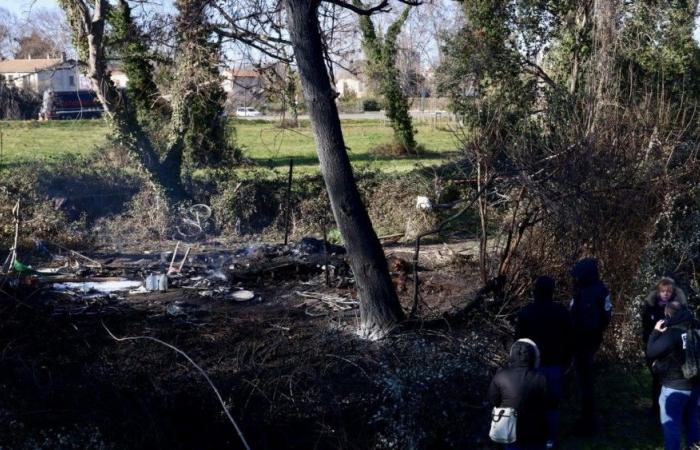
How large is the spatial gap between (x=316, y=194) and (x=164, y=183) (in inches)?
137

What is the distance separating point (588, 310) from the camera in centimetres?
705

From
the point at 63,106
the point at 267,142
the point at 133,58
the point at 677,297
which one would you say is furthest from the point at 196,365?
the point at 63,106

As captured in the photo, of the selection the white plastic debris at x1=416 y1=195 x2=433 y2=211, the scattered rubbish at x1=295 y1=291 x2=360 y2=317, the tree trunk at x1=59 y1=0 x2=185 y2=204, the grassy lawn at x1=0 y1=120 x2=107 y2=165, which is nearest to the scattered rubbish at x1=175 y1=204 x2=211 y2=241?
the tree trunk at x1=59 y1=0 x2=185 y2=204

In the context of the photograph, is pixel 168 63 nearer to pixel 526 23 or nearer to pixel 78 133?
pixel 526 23

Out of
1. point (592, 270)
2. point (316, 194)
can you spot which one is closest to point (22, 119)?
point (316, 194)

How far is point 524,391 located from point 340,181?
2893 mm

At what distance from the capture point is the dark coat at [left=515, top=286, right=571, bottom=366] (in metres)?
6.49

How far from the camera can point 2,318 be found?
7.04 m

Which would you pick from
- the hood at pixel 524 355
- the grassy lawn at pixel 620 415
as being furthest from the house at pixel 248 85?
the hood at pixel 524 355

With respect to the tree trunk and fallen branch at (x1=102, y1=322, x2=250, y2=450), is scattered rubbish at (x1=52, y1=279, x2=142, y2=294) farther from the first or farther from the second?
the tree trunk

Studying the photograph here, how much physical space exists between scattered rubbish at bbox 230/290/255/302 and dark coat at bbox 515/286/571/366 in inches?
143

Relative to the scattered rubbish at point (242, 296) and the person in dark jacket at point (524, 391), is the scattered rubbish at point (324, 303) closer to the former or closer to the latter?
the scattered rubbish at point (242, 296)

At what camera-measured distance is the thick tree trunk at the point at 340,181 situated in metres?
7.33

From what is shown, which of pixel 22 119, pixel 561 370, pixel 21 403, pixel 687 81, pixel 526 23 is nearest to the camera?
pixel 21 403
